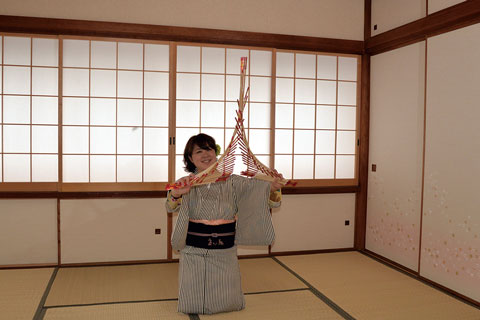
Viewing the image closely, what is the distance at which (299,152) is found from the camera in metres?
4.69

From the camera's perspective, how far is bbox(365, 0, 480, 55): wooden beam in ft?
10.8

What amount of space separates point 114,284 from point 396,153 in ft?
9.42

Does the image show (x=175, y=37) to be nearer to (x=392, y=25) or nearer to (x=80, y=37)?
(x=80, y=37)

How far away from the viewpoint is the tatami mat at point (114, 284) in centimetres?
323

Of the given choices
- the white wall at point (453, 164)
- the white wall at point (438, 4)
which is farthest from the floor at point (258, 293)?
the white wall at point (438, 4)

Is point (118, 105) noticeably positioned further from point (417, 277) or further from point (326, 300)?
point (417, 277)

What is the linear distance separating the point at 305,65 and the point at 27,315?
342 centimetres

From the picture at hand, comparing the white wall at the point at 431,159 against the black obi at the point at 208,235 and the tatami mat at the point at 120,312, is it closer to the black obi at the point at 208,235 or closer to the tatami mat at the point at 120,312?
the black obi at the point at 208,235

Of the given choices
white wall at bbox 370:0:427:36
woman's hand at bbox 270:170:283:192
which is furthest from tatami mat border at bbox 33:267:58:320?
white wall at bbox 370:0:427:36

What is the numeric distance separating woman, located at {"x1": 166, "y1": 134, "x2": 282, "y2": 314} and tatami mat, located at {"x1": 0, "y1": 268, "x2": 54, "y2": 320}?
107 cm

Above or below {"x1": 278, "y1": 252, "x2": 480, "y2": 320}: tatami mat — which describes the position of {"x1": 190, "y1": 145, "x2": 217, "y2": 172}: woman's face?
above

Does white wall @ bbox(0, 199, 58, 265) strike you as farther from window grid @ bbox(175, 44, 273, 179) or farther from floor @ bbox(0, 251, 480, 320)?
window grid @ bbox(175, 44, 273, 179)

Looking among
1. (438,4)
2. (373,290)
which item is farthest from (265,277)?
(438,4)

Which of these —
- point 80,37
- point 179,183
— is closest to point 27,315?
point 179,183
